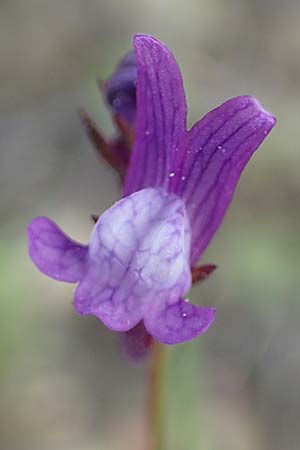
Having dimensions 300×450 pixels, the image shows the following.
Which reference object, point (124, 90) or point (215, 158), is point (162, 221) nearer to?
point (215, 158)

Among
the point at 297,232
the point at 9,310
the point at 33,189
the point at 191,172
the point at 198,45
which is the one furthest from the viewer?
the point at 198,45

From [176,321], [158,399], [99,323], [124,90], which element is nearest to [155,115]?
[124,90]

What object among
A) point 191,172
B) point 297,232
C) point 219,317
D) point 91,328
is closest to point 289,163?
point 297,232

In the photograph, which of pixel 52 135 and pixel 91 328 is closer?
pixel 91 328

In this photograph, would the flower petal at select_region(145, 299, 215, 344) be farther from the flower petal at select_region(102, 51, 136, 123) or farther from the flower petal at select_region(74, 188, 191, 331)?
the flower petal at select_region(102, 51, 136, 123)

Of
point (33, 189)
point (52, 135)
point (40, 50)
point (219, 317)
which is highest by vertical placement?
point (40, 50)

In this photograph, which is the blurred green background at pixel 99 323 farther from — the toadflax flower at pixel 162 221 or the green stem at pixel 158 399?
the toadflax flower at pixel 162 221

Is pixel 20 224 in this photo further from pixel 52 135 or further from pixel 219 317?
pixel 219 317
